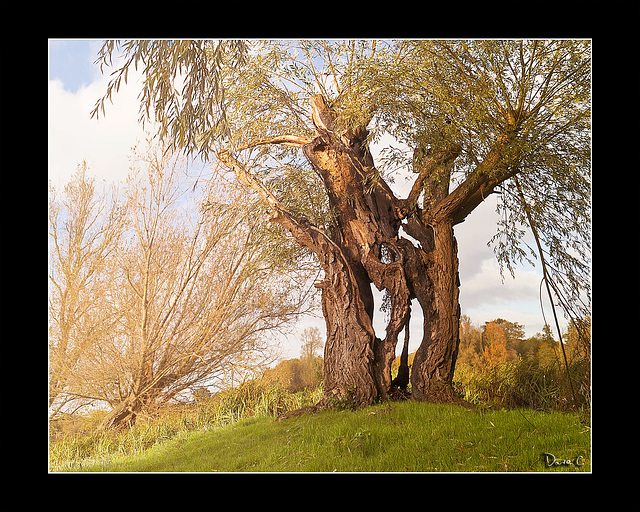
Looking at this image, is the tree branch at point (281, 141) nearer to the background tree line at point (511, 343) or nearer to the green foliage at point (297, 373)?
the green foliage at point (297, 373)

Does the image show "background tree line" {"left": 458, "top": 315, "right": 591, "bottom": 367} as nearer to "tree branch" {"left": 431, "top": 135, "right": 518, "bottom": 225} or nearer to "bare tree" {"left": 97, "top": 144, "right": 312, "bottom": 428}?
"tree branch" {"left": 431, "top": 135, "right": 518, "bottom": 225}

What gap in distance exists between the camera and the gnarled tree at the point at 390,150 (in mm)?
3191

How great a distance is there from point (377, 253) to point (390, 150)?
0.77 metres

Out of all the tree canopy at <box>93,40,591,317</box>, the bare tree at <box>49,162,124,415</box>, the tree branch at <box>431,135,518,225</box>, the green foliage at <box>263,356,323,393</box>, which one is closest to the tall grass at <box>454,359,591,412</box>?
the tree canopy at <box>93,40,591,317</box>

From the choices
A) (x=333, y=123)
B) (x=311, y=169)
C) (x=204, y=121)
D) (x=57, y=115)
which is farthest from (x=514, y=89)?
(x=57, y=115)

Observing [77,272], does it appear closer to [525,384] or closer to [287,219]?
[287,219]

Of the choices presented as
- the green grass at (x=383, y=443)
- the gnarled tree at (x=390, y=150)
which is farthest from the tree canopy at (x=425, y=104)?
the green grass at (x=383, y=443)

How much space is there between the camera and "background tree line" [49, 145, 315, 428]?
326 cm

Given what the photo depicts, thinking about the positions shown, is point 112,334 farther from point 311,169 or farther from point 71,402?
point 311,169

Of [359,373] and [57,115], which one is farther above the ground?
[57,115]

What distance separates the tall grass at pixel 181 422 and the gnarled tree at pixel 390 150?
0.39m
